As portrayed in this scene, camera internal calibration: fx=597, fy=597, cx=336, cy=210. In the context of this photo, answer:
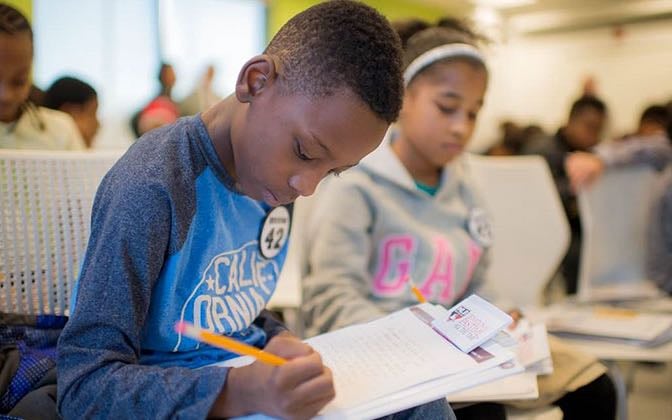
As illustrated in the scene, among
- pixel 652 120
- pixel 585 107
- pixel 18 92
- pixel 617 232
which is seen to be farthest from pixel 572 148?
pixel 18 92

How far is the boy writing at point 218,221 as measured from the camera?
1.90 feet

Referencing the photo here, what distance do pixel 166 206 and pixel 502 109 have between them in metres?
6.66

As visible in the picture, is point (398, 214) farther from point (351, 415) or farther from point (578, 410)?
point (351, 415)

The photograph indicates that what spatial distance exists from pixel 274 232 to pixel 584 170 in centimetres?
130

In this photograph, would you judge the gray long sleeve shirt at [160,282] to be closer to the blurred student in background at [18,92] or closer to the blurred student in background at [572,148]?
the blurred student in background at [18,92]

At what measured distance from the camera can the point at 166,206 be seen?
66 centimetres

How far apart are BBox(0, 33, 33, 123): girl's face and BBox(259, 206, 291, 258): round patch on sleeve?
542 millimetres

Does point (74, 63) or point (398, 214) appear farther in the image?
point (74, 63)

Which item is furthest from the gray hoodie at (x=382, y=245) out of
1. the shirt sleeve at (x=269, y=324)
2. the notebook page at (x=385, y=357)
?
the notebook page at (x=385, y=357)

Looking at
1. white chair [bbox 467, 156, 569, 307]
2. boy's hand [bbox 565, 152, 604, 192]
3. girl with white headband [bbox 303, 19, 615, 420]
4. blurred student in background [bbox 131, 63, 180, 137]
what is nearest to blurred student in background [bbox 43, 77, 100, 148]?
blurred student in background [bbox 131, 63, 180, 137]

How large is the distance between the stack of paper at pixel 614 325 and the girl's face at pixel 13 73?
124 centimetres

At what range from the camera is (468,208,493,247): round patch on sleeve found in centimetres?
128

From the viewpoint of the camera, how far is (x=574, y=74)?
21.1 ft

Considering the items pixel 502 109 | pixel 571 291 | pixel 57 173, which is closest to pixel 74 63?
pixel 57 173
